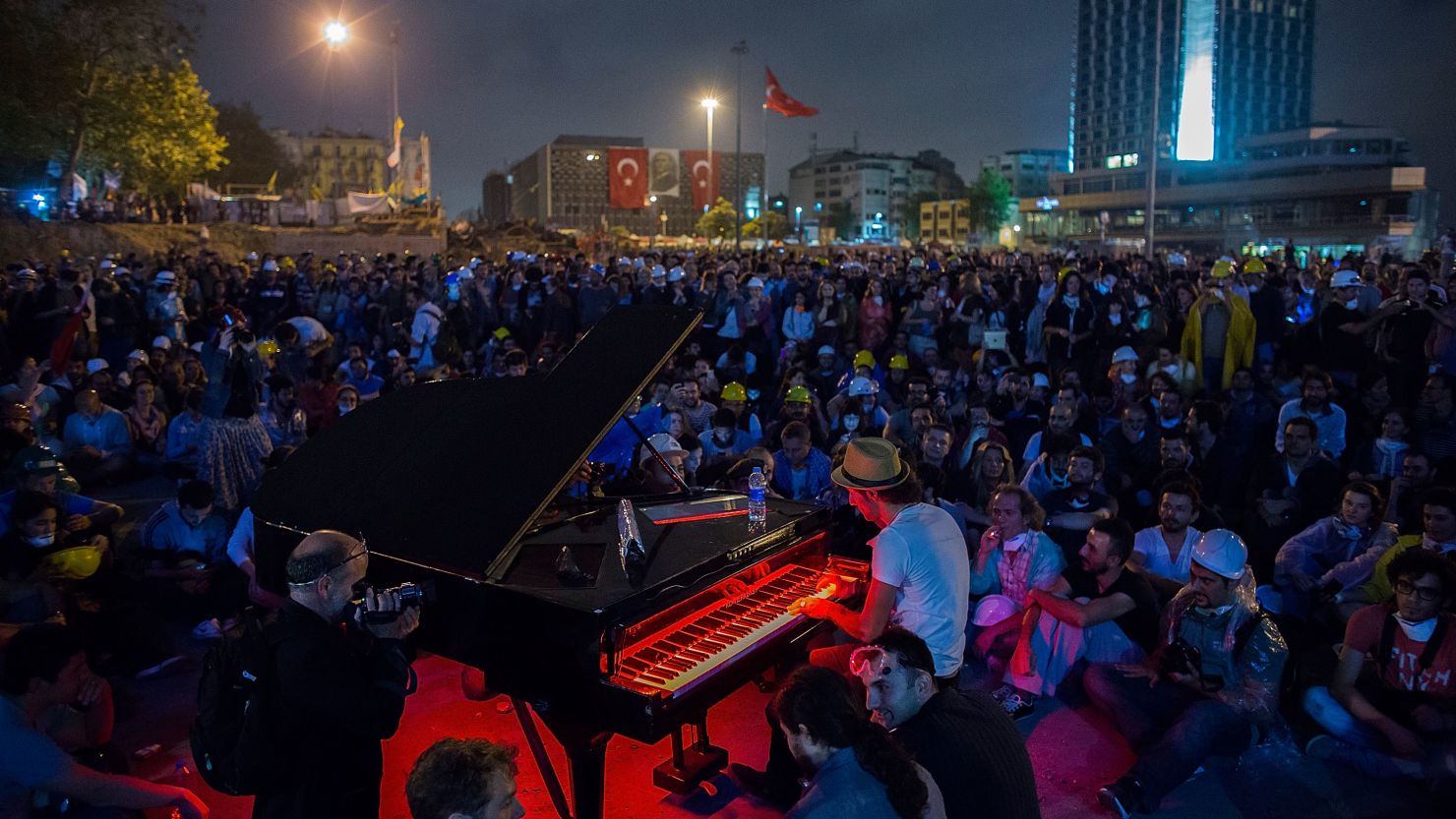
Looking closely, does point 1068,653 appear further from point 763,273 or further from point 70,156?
point 70,156

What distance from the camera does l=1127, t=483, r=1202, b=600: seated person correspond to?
19.9 ft

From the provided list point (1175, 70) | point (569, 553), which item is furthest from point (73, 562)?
point (1175, 70)

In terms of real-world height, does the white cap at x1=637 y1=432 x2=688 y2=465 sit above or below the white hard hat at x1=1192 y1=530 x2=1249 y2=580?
above

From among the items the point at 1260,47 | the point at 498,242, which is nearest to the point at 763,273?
the point at 498,242

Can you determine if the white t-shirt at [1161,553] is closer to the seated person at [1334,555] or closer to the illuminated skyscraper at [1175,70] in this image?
the seated person at [1334,555]

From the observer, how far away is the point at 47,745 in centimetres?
348

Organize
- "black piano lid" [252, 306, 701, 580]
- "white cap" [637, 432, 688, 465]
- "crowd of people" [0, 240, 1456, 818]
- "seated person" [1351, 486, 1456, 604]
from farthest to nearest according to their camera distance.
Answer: "white cap" [637, 432, 688, 465] < "seated person" [1351, 486, 1456, 604] < "crowd of people" [0, 240, 1456, 818] < "black piano lid" [252, 306, 701, 580]

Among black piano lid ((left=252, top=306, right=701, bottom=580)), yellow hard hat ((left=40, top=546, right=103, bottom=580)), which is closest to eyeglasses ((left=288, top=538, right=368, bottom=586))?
black piano lid ((left=252, top=306, right=701, bottom=580))

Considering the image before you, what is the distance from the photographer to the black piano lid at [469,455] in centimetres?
408

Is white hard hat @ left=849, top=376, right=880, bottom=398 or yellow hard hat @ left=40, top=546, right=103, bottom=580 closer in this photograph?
yellow hard hat @ left=40, top=546, right=103, bottom=580

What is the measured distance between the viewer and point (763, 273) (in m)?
18.6

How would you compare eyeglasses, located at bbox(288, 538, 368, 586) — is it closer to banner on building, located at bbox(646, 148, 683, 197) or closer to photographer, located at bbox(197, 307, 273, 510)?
photographer, located at bbox(197, 307, 273, 510)

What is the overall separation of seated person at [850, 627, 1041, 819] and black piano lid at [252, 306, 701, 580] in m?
1.61

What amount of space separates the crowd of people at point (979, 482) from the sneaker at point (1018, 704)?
0.06 meters
